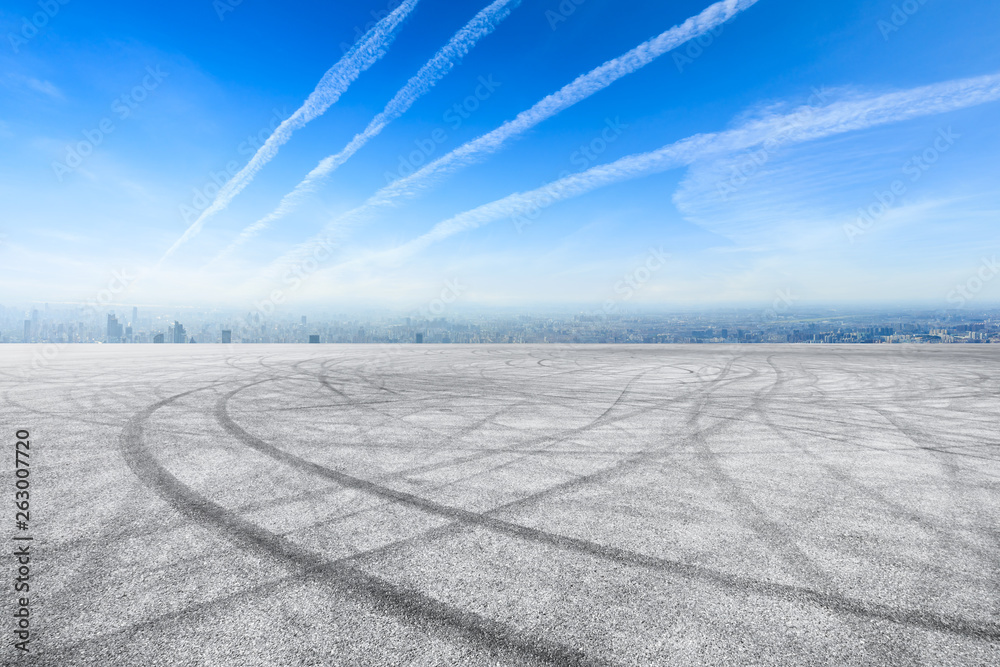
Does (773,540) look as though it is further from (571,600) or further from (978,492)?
(978,492)

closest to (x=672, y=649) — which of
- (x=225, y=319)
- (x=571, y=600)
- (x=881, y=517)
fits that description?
(x=571, y=600)

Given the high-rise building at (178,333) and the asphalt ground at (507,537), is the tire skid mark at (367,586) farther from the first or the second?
the high-rise building at (178,333)

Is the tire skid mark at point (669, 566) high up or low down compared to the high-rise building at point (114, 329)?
down

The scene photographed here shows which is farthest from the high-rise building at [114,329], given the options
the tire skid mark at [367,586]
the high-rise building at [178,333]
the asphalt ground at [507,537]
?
the tire skid mark at [367,586]

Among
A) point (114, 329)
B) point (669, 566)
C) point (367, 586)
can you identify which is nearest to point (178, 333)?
point (114, 329)

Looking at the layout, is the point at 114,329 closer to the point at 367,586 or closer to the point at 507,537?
the point at 367,586

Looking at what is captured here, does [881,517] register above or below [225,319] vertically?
below
